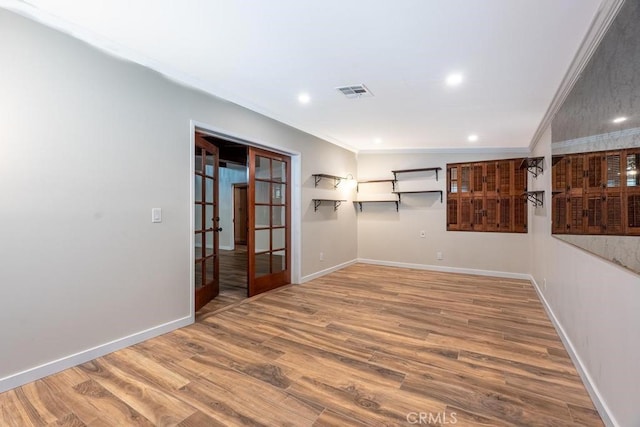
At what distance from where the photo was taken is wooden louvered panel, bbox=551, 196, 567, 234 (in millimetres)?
2546

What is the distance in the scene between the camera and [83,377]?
2.08 metres

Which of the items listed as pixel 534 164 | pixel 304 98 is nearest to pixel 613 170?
pixel 304 98

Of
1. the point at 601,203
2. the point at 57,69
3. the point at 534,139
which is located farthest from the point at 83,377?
the point at 534,139

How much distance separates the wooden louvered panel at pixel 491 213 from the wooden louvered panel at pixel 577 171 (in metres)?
3.16

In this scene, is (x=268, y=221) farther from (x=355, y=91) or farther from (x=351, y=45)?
(x=351, y=45)

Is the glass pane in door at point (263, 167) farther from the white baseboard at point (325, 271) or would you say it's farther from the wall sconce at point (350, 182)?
the wall sconce at point (350, 182)

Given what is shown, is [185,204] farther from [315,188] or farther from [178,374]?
[315,188]

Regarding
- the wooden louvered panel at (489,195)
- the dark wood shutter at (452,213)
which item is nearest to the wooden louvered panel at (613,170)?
the wooden louvered panel at (489,195)

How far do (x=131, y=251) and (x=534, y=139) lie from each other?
17.7ft

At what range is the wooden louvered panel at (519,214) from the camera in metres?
5.12

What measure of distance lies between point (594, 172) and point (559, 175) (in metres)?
1.06

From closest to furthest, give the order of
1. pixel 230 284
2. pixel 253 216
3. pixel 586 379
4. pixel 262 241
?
pixel 586 379 → pixel 253 216 → pixel 262 241 → pixel 230 284

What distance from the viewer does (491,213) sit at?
5.33 meters

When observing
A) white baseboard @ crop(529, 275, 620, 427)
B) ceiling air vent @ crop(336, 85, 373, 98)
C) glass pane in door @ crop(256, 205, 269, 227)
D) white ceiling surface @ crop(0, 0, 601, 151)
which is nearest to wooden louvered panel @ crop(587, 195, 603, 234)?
white baseboard @ crop(529, 275, 620, 427)
